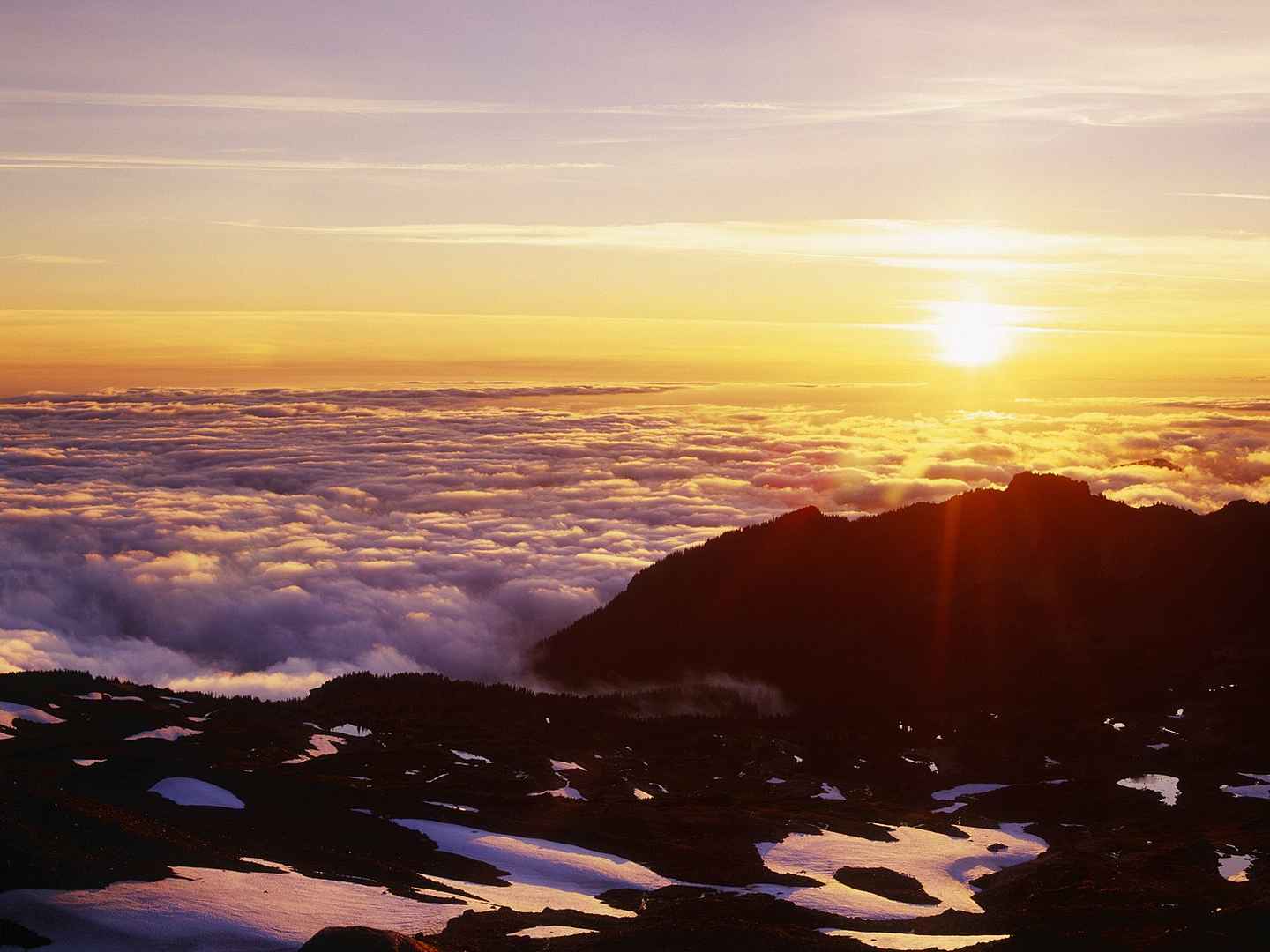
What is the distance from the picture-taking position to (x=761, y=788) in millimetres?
123062

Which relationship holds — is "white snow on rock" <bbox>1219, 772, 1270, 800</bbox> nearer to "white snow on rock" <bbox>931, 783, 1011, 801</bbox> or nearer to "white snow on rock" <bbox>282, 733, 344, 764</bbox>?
"white snow on rock" <bbox>931, 783, 1011, 801</bbox>

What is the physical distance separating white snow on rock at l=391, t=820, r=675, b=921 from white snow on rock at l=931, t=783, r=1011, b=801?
46.4 meters

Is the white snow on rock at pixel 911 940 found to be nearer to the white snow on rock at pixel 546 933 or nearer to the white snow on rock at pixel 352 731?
the white snow on rock at pixel 546 933

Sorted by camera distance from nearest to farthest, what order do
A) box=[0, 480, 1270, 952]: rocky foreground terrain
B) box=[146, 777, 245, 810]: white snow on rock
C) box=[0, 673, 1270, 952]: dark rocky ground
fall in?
box=[0, 480, 1270, 952]: rocky foreground terrain < box=[0, 673, 1270, 952]: dark rocky ground < box=[146, 777, 245, 810]: white snow on rock

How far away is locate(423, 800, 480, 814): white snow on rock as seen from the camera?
98.8 m

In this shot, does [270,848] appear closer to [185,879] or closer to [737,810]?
[185,879]

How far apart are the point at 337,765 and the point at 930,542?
377ft

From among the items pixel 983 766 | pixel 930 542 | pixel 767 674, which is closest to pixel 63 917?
pixel 983 766

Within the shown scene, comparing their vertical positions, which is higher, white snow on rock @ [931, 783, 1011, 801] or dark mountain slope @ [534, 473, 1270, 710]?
dark mountain slope @ [534, 473, 1270, 710]

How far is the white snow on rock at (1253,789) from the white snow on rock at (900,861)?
79.8 ft

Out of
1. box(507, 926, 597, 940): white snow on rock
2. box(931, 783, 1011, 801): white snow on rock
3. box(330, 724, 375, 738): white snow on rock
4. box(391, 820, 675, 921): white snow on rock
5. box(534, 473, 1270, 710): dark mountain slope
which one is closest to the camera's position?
box(507, 926, 597, 940): white snow on rock

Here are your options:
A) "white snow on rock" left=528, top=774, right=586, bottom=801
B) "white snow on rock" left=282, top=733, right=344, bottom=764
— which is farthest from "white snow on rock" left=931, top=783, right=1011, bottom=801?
"white snow on rock" left=282, top=733, right=344, bottom=764

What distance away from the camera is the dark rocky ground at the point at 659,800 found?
67312 millimetres

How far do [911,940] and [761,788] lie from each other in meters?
55.0
